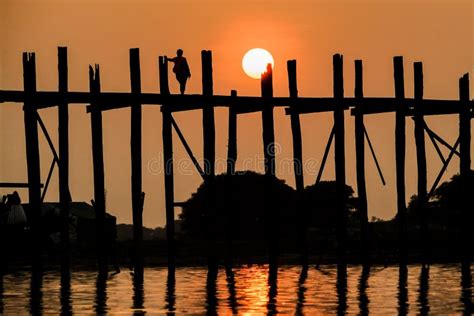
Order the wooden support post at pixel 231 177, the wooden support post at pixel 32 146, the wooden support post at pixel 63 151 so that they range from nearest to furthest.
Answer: the wooden support post at pixel 32 146
the wooden support post at pixel 63 151
the wooden support post at pixel 231 177

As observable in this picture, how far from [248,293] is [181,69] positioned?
712cm

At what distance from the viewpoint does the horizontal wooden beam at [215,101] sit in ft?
95.1

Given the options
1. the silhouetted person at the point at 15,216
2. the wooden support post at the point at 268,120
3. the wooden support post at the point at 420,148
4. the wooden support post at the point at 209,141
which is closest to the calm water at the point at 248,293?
the wooden support post at the point at 209,141

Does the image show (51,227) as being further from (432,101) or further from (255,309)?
(255,309)

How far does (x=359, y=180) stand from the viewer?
31.9 m

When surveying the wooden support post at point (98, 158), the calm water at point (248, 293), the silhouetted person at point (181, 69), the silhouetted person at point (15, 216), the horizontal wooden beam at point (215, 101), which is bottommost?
the calm water at point (248, 293)

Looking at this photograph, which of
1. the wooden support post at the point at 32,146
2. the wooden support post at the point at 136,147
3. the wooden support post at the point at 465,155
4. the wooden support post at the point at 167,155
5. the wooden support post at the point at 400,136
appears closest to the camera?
the wooden support post at the point at 32,146

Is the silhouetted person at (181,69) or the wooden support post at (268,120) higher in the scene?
the silhouetted person at (181,69)

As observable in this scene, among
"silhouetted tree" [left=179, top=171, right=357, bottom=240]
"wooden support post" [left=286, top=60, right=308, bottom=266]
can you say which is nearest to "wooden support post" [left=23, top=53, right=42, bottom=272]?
"silhouetted tree" [left=179, top=171, right=357, bottom=240]

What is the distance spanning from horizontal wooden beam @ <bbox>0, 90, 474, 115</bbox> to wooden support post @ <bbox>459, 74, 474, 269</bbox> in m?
0.23

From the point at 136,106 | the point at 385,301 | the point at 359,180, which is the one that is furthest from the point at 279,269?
the point at 385,301

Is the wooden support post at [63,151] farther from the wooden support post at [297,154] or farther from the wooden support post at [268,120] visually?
the wooden support post at [297,154]

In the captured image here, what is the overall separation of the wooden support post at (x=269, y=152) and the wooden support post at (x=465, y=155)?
4.86 meters

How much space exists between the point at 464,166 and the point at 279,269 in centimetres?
560
